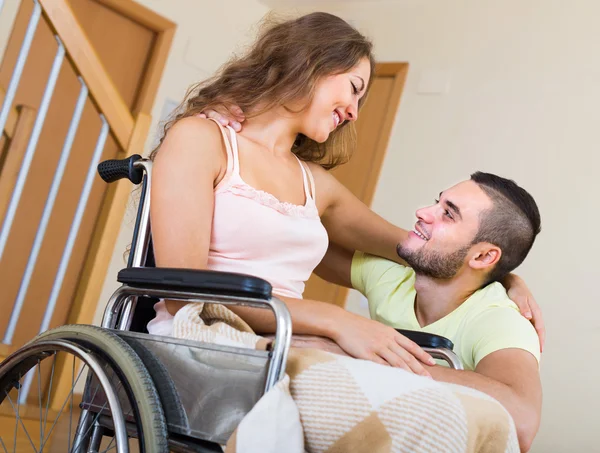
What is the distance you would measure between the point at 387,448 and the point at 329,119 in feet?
3.16

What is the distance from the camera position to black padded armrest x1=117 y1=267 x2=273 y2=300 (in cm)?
105

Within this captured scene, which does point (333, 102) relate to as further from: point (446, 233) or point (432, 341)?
point (432, 341)

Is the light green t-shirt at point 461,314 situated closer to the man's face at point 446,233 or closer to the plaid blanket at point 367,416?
the man's face at point 446,233

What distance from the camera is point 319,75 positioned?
1.73m

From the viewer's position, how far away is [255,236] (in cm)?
154

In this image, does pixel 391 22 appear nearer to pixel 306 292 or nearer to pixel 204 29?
pixel 204 29

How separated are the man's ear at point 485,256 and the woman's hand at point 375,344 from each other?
549 millimetres

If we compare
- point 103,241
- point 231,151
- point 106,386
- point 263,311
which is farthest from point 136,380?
point 103,241

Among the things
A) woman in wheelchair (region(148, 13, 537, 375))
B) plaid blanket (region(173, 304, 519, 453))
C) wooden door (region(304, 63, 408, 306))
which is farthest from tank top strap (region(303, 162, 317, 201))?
wooden door (region(304, 63, 408, 306))

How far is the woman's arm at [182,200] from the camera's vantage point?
139 cm

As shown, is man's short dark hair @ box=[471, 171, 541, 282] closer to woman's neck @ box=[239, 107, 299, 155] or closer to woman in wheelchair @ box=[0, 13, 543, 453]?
woman in wheelchair @ box=[0, 13, 543, 453]

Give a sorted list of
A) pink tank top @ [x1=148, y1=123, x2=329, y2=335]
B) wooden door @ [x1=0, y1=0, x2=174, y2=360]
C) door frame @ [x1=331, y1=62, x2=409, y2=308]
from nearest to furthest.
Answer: pink tank top @ [x1=148, y1=123, x2=329, y2=335] < wooden door @ [x1=0, y1=0, x2=174, y2=360] < door frame @ [x1=331, y1=62, x2=409, y2=308]

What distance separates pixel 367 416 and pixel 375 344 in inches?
12.5

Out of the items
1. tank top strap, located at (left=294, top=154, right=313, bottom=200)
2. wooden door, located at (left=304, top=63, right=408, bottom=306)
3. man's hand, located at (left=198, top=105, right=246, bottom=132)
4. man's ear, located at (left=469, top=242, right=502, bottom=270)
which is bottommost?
man's ear, located at (left=469, top=242, right=502, bottom=270)
